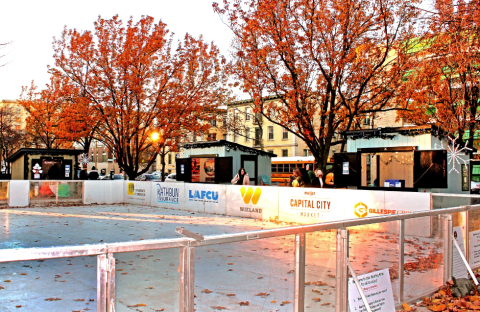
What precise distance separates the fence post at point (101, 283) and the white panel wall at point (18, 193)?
21929 millimetres

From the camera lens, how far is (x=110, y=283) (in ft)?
9.19

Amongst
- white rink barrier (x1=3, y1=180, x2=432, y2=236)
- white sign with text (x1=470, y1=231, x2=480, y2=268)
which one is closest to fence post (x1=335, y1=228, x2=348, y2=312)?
white rink barrier (x1=3, y1=180, x2=432, y2=236)

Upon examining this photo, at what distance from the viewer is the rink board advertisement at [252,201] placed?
16.3m

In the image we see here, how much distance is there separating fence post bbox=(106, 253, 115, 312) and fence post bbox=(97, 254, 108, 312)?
0.06ft

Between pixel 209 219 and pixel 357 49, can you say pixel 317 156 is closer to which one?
pixel 357 49

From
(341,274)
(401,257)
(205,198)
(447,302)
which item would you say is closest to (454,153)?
(205,198)

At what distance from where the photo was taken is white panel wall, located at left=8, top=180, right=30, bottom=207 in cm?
2192

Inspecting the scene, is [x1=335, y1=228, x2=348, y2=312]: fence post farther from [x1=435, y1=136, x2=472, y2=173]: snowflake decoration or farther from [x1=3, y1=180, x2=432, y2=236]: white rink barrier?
[x1=435, y1=136, x2=472, y2=173]: snowflake decoration

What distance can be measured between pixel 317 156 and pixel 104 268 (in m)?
19.4

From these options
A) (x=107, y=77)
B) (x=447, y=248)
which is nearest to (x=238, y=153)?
(x=107, y=77)

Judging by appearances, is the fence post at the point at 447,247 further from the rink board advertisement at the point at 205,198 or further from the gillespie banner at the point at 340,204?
the rink board advertisement at the point at 205,198

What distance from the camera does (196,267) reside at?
134 inches

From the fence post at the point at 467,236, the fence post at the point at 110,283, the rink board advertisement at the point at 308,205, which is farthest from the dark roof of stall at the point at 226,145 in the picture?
the fence post at the point at 110,283

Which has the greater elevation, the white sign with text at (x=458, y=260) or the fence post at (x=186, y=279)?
the fence post at (x=186, y=279)
